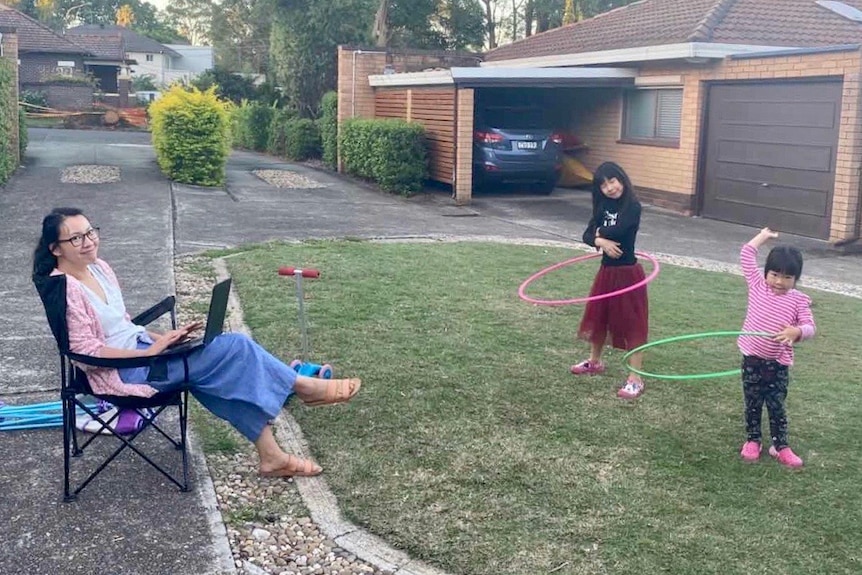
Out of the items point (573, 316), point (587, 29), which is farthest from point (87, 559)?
point (587, 29)

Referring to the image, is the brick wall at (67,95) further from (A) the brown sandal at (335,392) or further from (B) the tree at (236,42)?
(A) the brown sandal at (335,392)

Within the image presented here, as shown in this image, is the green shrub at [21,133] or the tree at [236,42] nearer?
the green shrub at [21,133]

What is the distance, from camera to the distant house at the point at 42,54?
142 ft

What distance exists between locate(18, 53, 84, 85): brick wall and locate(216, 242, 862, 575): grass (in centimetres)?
3994

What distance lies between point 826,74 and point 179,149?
10.3 m

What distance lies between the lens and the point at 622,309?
19.7 ft

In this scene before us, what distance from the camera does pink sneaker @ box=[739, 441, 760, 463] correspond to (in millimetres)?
4800

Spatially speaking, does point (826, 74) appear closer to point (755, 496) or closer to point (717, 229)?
point (717, 229)

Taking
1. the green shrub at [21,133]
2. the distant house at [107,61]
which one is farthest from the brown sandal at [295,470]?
the distant house at [107,61]

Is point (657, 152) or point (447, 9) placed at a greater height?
point (447, 9)

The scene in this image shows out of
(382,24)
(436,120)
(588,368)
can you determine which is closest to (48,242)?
(588,368)

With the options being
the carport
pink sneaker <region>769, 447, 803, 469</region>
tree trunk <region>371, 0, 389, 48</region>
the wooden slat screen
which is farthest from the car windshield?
tree trunk <region>371, 0, 389, 48</region>

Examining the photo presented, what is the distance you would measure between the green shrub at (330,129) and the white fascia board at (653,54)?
4832 mm

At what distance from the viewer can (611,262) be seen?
601cm
